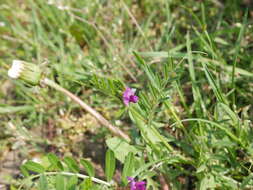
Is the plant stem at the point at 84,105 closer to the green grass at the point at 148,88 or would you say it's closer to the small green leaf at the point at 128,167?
the green grass at the point at 148,88

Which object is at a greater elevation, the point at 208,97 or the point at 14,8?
the point at 14,8

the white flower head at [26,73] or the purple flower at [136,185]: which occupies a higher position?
the white flower head at [26,73]

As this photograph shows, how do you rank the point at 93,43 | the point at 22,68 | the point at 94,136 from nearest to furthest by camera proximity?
the point at 22,68
the point at 94,136
the point at 93,43

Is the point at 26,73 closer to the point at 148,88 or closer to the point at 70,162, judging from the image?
the point at 70,162

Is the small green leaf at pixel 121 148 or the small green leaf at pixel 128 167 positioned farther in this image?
the small green leaf at pixel 121 148

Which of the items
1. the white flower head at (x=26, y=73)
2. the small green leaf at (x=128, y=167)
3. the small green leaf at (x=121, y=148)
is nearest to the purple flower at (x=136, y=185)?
the small green leaf at (x=128, y=167)

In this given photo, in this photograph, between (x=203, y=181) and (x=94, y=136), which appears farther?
(x=94, y=136)

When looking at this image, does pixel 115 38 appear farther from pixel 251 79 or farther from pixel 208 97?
pixel 251 79

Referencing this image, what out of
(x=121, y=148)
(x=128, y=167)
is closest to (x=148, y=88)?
(x=121, y=148)

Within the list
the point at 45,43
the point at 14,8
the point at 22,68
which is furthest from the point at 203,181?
the point at 14,8
